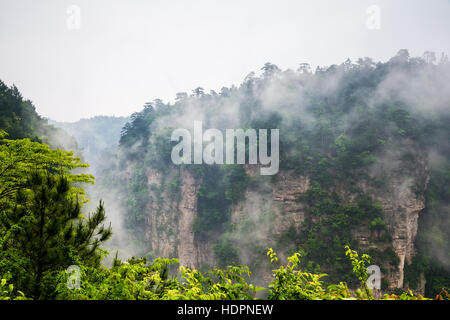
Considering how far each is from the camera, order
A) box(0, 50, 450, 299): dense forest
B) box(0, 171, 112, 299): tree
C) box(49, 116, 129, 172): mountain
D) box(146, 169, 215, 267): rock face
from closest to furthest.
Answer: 1. box(0, 171, 112, 299): tree
2. box(0, 50, 450, 299): dense forest
3. box(146, 169, 215, 267): rock face
4. box(49, 116, 129, 172): mountain

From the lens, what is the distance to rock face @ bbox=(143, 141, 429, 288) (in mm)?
21062

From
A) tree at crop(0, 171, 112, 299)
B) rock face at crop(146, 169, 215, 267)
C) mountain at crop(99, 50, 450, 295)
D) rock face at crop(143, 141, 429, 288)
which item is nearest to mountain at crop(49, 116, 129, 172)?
rock face at crop(146, 169, 215, 267)

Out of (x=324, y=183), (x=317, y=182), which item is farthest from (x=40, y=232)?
(x=324, y=183)

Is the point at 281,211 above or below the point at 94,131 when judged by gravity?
below

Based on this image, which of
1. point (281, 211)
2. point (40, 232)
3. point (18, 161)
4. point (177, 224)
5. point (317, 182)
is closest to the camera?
point (40, 232)

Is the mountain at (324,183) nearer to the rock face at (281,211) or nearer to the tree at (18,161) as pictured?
the rock face at (281,211)

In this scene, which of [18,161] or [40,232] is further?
[18,161]

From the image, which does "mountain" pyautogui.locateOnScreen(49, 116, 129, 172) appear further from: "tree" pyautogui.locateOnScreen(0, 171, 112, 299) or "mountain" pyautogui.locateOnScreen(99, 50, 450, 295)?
"tree" pyautogui.locateOnScreen(0, 171, 112, 299)

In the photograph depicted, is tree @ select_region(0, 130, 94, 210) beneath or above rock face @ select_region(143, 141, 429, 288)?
above

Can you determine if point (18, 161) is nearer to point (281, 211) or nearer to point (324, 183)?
point (281, 211)

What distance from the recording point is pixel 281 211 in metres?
25.2

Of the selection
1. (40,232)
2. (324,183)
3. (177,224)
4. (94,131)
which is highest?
(94,131)

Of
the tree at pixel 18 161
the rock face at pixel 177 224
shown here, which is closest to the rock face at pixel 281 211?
the rock face at pixel 177 224

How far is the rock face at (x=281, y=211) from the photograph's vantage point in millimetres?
21062
